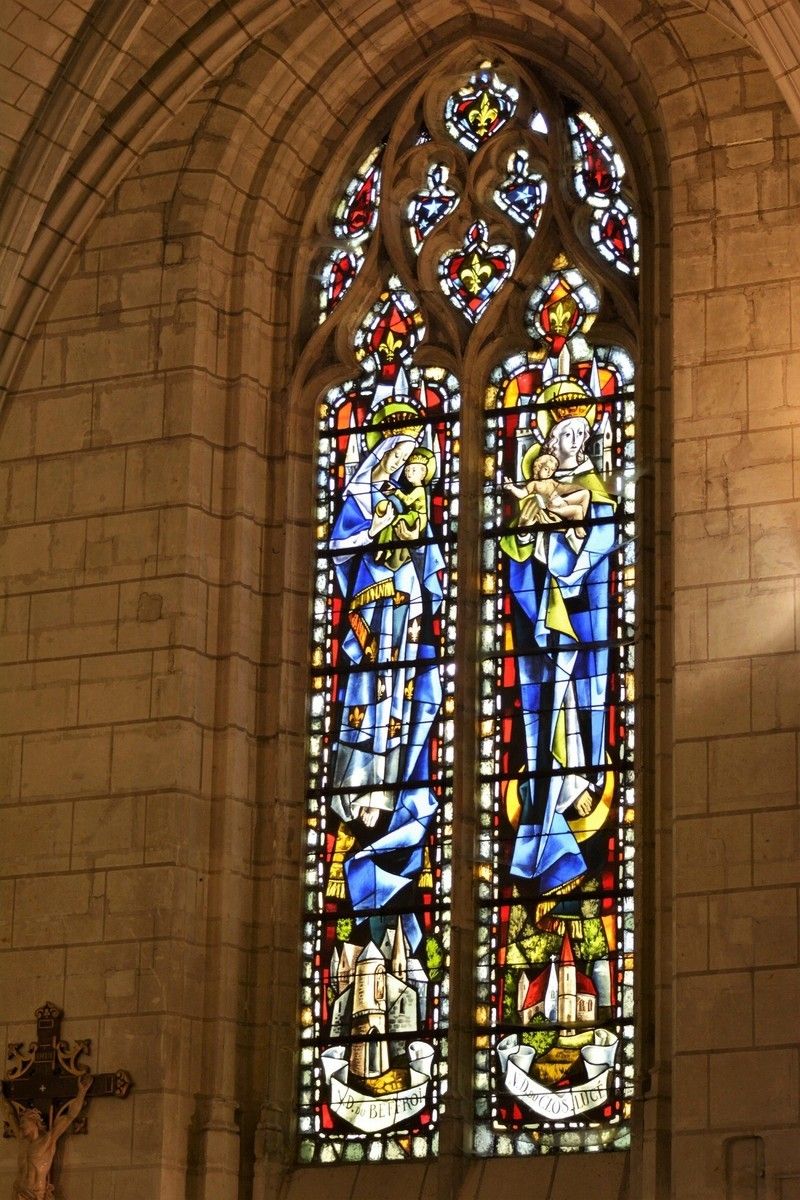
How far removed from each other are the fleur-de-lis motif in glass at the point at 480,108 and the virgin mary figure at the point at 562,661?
1.49 metres

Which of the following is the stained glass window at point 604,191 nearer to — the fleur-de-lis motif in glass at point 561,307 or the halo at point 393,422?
the fleur-de-lis motif in glass at point 561,307

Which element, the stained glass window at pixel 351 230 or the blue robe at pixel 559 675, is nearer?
the blue robe at pixel 559 675

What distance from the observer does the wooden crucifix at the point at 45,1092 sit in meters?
11.9

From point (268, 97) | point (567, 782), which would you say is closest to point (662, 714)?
point (567, 782)

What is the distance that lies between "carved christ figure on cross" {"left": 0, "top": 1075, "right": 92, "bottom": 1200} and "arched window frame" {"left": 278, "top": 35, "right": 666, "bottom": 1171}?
1.63 meters

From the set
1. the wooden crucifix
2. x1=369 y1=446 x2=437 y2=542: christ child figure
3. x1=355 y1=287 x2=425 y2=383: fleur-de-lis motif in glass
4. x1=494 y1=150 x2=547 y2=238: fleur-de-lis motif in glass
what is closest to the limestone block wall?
x1=494 y1=150 x2=547 y2=238: fleur-de-lis motif in glass

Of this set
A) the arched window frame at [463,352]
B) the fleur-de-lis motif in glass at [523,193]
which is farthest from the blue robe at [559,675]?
the fleur-de-lis motif in glass at [523,193]

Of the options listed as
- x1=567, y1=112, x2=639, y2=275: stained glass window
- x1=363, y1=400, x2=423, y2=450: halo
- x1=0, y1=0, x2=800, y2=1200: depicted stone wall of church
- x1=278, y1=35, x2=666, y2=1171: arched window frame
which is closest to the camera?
x1=0, y1=0, x2=800, y2=1200: depicted stone wall of church

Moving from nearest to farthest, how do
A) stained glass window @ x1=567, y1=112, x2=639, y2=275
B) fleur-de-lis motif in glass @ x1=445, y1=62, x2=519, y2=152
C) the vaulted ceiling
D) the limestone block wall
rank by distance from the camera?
the limestone block wall < the vaulted ceiling < stained glass window @ x1=567, y1=112, x2=639, y2=275 < fleur-de-lis motif in glass @ x1=445, y1=62, x2=519, y2=152

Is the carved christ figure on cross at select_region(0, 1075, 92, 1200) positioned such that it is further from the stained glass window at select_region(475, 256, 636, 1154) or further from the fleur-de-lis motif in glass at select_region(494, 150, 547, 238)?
the fleur-de-lis motif in glass at select_region(494, 150, 547, 238)

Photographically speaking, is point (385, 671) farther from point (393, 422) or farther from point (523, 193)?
point (523, 193)

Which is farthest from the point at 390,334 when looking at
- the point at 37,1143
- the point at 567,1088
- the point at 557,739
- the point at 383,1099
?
the point at 37,1143

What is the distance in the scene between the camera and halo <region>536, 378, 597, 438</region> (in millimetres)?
12883

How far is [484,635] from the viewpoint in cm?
1269
